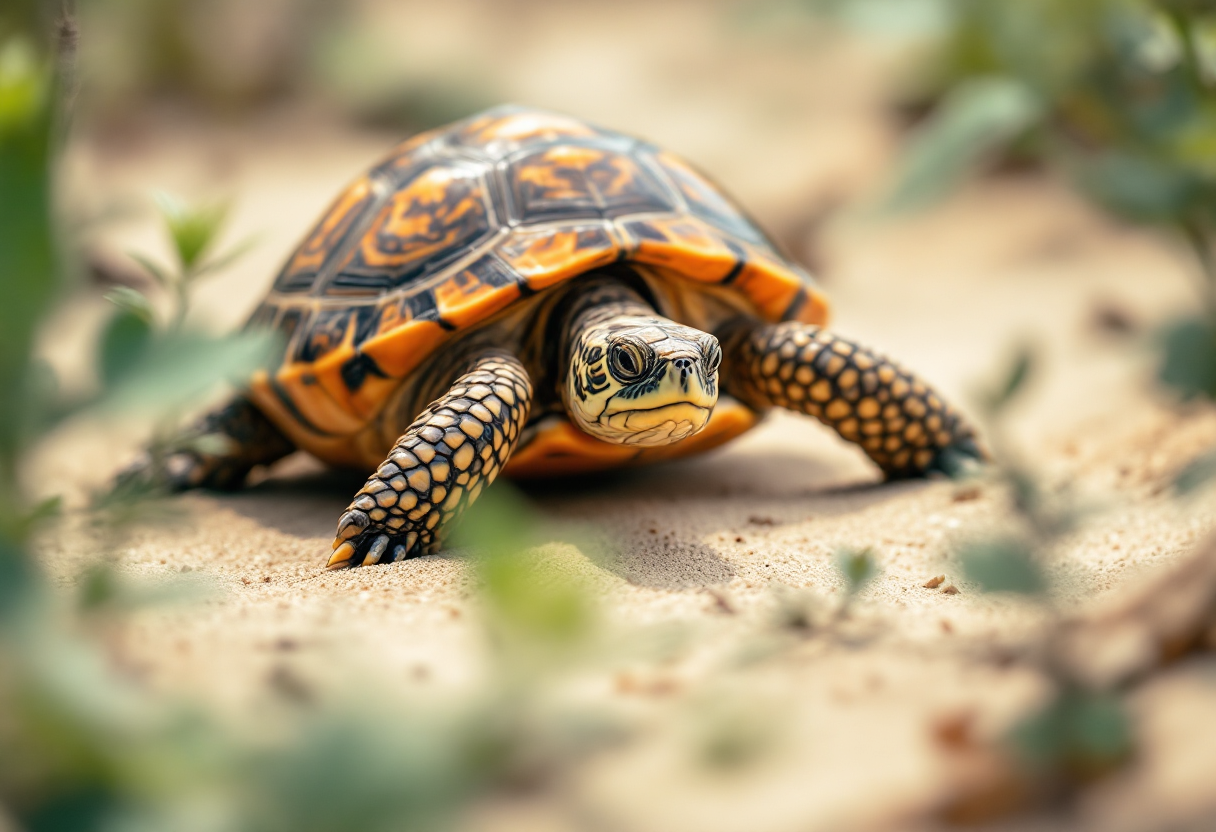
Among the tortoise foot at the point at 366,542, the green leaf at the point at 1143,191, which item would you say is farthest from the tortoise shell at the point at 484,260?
the green leaf at the point at 1143,191

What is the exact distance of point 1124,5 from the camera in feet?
7.05

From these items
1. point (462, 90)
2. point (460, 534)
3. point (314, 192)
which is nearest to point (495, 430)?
point (460, 534)

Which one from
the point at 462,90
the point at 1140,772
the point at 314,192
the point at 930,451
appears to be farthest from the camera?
the point at 462,90

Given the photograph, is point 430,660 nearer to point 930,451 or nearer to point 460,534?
point 460,534

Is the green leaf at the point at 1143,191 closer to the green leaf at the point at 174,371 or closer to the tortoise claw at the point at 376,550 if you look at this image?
the green leaf at the point at 174,371

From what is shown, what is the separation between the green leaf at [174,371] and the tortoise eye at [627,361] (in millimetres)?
1701

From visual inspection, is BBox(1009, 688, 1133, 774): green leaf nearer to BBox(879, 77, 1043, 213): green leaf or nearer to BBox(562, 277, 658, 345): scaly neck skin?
BBox(879, 77, 1043, 213): green leaf

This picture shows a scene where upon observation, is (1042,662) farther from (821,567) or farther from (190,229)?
(190,229)

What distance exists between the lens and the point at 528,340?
3.56 m

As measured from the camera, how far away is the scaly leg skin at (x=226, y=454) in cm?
388

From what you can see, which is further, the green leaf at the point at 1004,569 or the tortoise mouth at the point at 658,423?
the tortoise mouth at the point at 658,423

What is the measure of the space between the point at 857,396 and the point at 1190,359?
87.7 inches

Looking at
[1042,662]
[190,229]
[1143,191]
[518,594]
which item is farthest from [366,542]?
[1143,191]

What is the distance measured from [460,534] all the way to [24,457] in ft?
5.45
